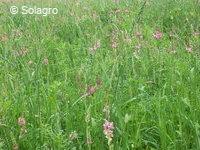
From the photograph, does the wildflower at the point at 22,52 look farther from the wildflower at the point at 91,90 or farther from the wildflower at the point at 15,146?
the wildflower at the point at 15,146

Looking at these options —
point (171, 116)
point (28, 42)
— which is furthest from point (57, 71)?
point (171, 116)

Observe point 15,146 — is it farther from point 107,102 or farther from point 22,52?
point 22,52

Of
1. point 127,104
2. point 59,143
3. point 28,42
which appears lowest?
point 59,143

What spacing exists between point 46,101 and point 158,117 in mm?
745

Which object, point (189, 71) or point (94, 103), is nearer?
point (94, 103)

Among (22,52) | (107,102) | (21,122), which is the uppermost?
(22,52)

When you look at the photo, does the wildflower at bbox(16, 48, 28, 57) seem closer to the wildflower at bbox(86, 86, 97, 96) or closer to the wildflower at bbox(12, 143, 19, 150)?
the wildflower at bbox(86, 86, 97, 96)

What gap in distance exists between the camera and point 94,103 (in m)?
2.57

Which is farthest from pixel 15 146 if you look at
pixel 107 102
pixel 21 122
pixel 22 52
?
pixel 22 52

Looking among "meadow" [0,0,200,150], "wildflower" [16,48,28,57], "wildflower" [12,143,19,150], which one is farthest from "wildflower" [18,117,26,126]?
"wildflower" [16,48,28,57]

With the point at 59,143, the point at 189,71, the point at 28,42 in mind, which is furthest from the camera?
the point at 28,42

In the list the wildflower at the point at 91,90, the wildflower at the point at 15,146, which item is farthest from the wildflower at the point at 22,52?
the wildflower at the point at 15,146

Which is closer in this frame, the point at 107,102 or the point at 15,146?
the point at 15,146

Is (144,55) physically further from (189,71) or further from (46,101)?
(46,101)
